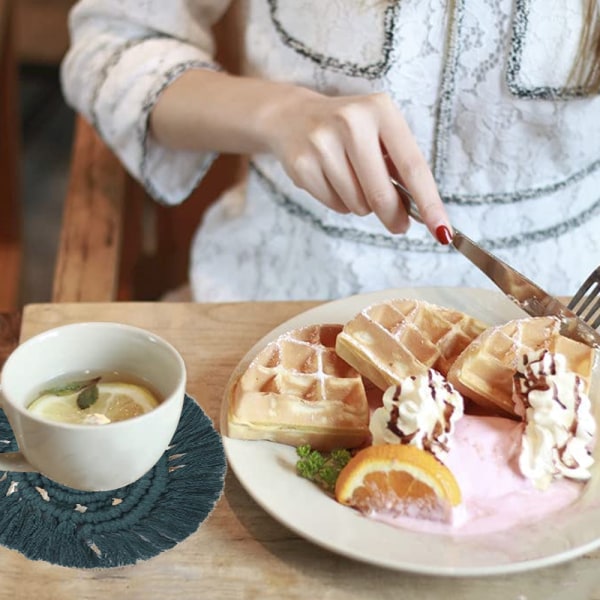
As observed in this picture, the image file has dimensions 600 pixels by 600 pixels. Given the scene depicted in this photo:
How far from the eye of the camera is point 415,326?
Result: 0.80 m

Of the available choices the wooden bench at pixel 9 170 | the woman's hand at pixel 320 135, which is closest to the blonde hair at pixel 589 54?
the woman's hand at pixel 320 135

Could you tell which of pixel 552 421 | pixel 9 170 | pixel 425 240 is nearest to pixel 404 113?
pixel 425 240

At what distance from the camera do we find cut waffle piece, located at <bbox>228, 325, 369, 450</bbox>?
2.31ft

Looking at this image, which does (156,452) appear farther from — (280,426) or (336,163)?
(336,163)

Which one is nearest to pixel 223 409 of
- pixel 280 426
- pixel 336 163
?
pixel 280 426

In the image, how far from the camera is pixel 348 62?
105 centimetres

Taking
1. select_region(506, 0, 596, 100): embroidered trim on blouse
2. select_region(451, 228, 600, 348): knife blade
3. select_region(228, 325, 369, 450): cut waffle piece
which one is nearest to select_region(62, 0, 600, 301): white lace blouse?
select_region(506, 0, 596, 100): embroidered trim on blouse

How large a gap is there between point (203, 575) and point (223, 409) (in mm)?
140

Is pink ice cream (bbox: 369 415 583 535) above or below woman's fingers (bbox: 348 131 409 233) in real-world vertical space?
below

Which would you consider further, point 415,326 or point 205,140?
point 205,140

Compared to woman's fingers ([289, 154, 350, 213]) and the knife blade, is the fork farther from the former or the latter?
woman's fingers ([289, 154, 350, 213])

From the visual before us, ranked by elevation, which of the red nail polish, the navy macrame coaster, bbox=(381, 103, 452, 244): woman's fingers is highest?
bbox=(381, 103, 452, 244): woman's fingers

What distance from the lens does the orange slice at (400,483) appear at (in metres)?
0.63

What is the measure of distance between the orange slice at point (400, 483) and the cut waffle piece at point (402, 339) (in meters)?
0.11
